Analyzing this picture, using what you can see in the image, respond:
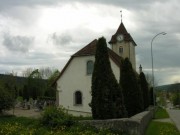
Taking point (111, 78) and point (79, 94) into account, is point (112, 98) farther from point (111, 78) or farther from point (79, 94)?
point (79, 94)

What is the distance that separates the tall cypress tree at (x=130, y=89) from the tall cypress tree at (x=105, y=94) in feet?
32.1

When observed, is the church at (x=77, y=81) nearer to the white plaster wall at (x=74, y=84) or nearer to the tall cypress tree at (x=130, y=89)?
the white plaster wall at (x=74, y=84)

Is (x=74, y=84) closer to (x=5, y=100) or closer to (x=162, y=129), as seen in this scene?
(x=5, y=100)

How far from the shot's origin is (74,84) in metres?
51.2

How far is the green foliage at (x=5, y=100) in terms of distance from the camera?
3333 cm

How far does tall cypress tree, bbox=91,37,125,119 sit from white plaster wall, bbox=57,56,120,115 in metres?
29.3

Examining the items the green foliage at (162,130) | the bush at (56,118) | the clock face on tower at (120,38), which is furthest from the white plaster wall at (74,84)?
the bush at (56,118)

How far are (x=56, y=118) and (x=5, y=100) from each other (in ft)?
56.2

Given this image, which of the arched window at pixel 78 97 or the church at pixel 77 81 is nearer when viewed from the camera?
the church at pixel 77 81

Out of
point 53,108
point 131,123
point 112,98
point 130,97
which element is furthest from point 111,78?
point 130,97

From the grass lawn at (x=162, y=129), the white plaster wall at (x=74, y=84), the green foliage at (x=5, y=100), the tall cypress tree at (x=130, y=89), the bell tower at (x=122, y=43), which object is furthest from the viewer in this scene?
the bell tower at (x=122, y=43)

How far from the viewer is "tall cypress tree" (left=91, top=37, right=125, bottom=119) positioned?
2006cm

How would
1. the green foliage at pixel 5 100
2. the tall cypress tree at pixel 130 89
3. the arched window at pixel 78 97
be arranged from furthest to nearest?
the arched window at pixel 78 97
the green foliage at pixel 5 100
the tall cypress tree at pixel 130 89

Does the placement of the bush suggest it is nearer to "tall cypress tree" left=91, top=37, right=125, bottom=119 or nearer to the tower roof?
"tall cypress tree" left=91, top=37, right=125, bottom=119
